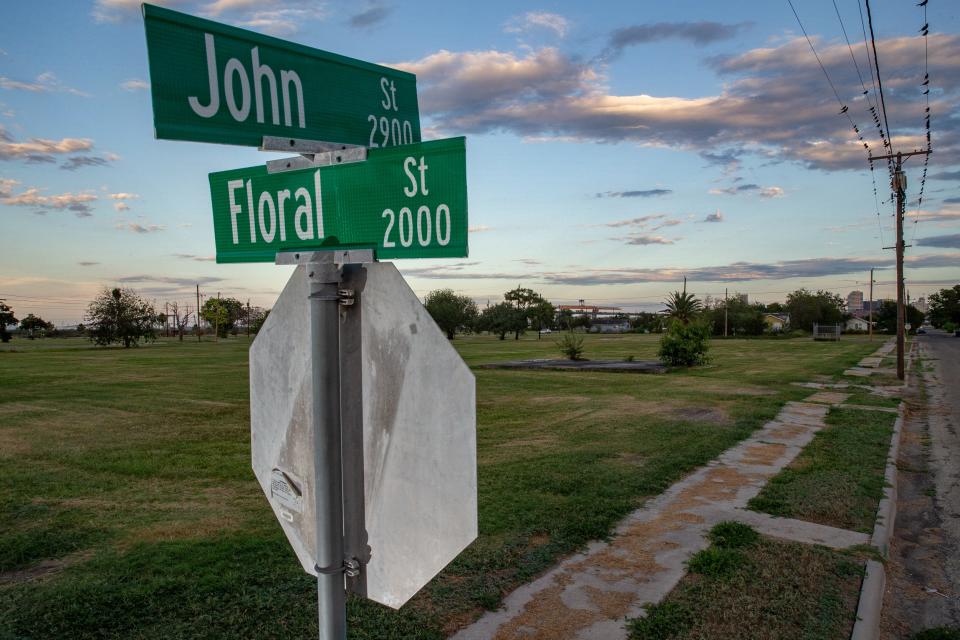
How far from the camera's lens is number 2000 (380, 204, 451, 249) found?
1613mm

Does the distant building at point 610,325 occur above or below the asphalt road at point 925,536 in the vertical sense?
below

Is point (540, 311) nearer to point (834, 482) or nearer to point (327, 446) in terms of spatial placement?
point (834, 482)

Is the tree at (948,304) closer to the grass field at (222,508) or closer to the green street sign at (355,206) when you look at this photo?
the grass field at (222,508)

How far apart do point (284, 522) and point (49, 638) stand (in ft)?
10.2

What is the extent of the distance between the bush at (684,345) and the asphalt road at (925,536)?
13.4m

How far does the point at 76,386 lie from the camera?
19.5 metres

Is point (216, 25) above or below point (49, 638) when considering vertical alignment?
above

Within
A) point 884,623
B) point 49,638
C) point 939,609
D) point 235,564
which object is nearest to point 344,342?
point 49,638

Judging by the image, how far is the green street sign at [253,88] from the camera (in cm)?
160

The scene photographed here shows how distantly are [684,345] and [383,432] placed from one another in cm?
2663

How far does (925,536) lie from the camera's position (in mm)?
6422

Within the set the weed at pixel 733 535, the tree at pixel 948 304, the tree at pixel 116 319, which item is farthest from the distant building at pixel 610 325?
the weed at pixel 733 535

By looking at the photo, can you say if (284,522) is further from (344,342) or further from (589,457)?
(589,457)

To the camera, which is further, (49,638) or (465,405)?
(49,638)
